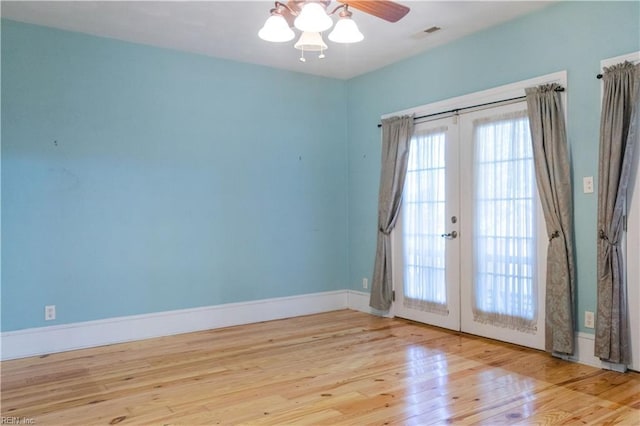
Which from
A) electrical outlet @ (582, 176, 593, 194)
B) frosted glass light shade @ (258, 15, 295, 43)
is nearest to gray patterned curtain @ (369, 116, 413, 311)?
electrical outlet @ (582, 176, 593, 194)

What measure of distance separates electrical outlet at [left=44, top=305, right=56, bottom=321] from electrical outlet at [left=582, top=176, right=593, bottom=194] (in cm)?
443

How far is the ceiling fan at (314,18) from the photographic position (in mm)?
2553

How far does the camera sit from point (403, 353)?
3.92 metres

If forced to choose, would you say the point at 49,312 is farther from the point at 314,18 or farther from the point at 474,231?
the point at 474,231

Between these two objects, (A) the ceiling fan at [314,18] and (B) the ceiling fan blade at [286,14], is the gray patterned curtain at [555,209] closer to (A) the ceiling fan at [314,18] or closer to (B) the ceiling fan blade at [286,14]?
(A) the ceiling fan at [314,18]

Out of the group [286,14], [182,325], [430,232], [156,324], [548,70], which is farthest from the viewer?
[430,232]

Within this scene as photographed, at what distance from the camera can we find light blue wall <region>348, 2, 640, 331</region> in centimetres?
349

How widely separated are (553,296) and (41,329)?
4.20 meters

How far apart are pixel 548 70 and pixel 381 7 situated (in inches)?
71.5

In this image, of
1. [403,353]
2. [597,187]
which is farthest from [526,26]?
[403,353]

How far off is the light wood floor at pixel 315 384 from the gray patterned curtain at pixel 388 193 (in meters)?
0.83

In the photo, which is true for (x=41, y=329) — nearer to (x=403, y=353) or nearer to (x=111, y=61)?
(x=111, y=61)

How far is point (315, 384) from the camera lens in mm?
3213

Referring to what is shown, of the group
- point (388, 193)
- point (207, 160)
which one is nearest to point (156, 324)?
point (207, 160)
